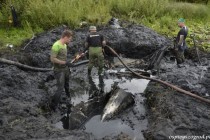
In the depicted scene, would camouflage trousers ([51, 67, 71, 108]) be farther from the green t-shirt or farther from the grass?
the grass

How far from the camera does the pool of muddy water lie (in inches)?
240

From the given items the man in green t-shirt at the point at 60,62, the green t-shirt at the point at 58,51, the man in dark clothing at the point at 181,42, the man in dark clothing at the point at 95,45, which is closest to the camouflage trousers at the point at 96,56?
the man in dark clothing at the point at 95,45

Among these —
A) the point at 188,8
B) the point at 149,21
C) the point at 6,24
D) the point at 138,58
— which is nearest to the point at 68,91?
the point at 138,58

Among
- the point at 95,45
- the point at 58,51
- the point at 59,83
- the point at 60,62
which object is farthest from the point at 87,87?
the point at 58,51

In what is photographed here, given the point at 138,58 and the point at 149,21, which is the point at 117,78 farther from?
the point at 149,21

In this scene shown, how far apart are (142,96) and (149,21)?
6139 mm

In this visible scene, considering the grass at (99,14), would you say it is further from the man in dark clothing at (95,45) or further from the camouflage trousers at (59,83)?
the camouflage trousers at (59,83)

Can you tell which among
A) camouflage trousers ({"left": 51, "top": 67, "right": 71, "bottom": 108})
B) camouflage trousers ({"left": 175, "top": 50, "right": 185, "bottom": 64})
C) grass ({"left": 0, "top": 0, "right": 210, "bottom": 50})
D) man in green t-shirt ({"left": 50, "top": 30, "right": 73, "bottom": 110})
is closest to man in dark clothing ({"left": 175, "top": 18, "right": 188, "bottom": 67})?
camouflage trousers ({"left": 175, "top": 50, "right": 185, "bottom": 64})

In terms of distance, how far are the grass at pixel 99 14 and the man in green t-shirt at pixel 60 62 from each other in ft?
13.0

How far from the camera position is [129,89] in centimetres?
804

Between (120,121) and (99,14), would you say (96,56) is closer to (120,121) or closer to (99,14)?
(120,121)

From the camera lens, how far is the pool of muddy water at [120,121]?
6097 mm

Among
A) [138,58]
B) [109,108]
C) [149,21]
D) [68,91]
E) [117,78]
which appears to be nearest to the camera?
[109,108]

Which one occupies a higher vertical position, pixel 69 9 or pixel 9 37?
pixel 69 9
